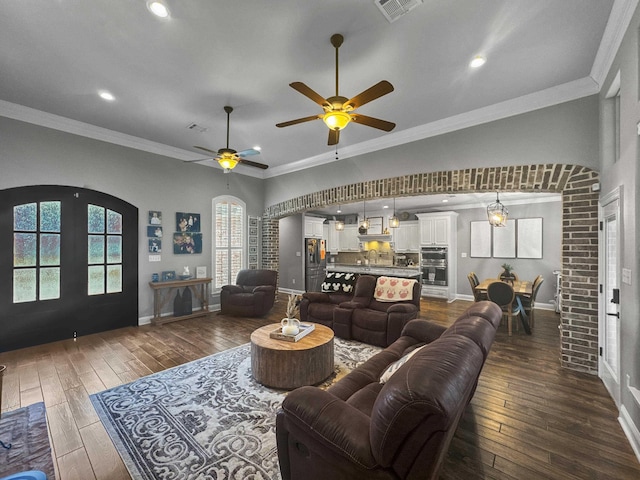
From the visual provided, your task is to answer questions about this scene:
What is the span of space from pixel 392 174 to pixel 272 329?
3.12 meters

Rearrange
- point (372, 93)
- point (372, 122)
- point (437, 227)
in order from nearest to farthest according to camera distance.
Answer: point (372, 93) < point (372, 122) < point (437, 227)

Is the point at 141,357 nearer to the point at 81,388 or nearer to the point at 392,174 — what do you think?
the point at 81,388

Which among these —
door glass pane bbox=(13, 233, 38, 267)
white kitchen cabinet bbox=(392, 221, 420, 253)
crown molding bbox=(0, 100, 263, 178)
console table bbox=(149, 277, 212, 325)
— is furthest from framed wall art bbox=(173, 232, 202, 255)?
white kitchen cabinet bbox=(392, 221, 420, 253)

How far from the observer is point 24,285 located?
386 centimetres

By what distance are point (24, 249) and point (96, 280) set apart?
3.17 ft

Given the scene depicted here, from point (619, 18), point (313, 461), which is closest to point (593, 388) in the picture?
point (313, 461)

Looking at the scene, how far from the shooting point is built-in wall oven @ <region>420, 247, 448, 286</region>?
7.83 meters

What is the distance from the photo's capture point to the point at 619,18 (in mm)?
2191

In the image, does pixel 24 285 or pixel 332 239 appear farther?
pixel 332 239

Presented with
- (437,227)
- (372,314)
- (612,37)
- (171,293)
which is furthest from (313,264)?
(612,37)

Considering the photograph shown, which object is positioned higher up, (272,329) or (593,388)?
(272,329)

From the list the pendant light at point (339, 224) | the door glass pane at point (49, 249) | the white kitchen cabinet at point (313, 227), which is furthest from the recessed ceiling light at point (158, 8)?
the pendant light at point (339, 224)

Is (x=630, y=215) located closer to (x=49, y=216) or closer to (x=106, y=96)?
(x=106, y=96)

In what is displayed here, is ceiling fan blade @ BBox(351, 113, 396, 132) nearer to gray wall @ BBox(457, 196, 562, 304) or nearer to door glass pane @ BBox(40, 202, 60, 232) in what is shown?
door glass pane @ BBox(40, 202, 60, 232)
